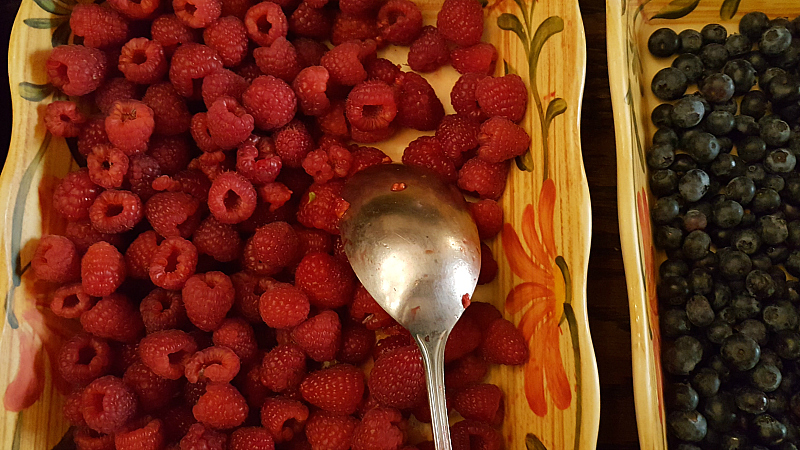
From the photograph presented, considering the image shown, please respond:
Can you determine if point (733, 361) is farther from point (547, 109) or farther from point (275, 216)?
point (275, 216)

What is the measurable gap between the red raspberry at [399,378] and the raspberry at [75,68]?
72cm

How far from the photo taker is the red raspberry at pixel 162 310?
3.10 feet

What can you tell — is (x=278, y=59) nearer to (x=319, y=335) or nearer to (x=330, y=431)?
(x=319, y=335)

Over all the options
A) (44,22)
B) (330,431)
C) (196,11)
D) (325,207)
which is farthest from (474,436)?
(44,22)

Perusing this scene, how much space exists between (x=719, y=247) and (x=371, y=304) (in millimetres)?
672

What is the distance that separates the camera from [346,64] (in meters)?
1.02

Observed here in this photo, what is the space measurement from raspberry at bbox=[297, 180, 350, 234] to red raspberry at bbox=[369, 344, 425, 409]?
10.0 inches

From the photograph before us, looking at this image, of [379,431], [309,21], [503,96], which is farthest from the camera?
[309,21]

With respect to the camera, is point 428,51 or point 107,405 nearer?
point 107,405

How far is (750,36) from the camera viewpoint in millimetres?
1087

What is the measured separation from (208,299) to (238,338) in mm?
85

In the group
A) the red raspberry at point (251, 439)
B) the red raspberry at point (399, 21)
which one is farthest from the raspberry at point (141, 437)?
the red raspberry at point (399, 21)

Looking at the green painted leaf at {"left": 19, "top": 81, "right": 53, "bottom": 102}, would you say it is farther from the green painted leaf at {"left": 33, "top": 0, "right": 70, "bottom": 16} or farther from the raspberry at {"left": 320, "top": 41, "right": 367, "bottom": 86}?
the raspberry at {"left": 320, "top": 41, "right": 367, "bottom": 86}

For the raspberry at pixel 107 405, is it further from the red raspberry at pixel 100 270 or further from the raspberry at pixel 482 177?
the raspberry at pixel 482 177
